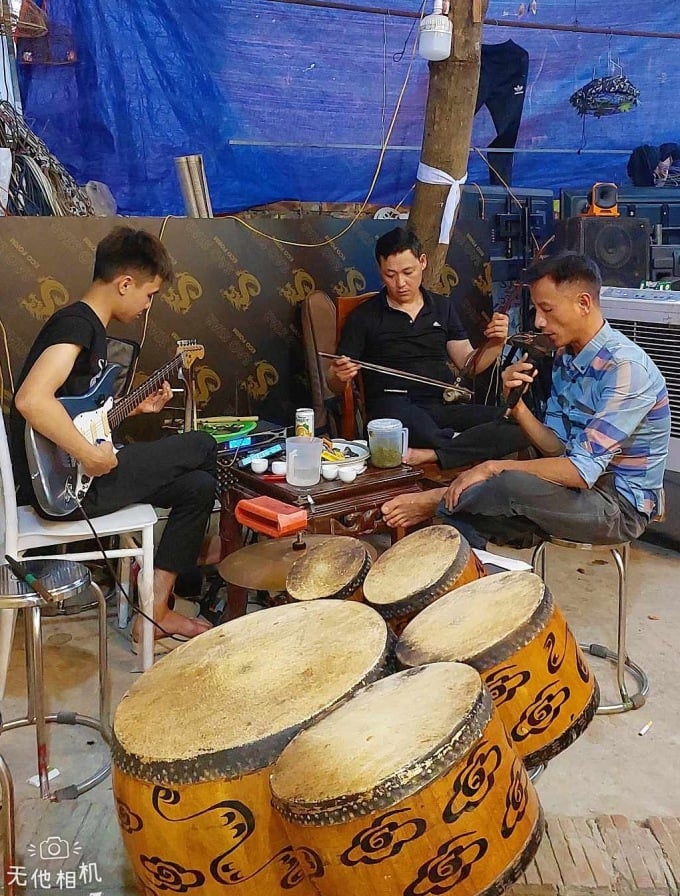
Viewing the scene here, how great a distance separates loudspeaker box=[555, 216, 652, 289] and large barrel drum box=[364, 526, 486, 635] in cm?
261

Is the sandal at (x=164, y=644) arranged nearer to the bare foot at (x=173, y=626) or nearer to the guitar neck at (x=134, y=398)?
the bare foot at (x=173, y=626)

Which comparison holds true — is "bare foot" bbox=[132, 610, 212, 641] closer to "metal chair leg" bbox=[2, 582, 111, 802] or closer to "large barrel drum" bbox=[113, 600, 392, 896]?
"metal chair leg" bbox=[2, 582, 111, 802]

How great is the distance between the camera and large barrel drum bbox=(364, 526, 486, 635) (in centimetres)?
176

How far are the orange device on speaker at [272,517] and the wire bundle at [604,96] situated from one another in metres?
3.50

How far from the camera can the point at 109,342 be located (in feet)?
9.35

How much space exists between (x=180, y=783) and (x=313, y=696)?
25 centimetres

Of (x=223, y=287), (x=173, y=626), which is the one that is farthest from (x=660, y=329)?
(x=173, y=626)

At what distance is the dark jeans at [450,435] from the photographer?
3.26m

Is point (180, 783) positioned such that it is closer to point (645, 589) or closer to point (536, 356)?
point (536, 356)

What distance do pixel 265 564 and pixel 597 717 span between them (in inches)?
40.4

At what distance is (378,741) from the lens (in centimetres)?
124

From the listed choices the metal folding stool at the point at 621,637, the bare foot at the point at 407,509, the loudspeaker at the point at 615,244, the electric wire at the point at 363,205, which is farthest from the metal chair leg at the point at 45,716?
the loudspeaker at the point at 615,244

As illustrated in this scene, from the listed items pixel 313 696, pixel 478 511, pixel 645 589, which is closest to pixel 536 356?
pixel 478 511

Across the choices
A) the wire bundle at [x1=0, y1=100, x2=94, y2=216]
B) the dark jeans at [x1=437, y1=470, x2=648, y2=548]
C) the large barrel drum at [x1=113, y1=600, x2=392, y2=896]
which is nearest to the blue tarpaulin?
the wire bundle at [x1=0, y1=100, x2=94, y2=216]
